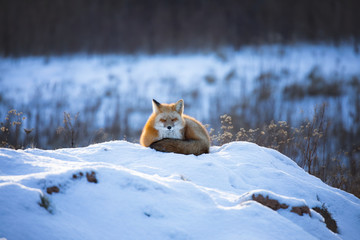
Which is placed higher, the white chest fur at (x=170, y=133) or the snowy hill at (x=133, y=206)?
the white chest fur at (x=170, y=133)

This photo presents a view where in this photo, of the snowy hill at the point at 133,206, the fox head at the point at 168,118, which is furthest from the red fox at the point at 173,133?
the snowy hill at the point at 133,206

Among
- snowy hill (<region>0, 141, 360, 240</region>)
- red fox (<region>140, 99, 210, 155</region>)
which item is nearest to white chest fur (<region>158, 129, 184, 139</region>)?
red fox (<region>140, 99, 210, 155</region>)

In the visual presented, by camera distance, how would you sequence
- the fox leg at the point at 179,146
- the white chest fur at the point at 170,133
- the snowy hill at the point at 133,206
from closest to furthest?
the snowy hill at the point at 133,206
the fox leg at the point at 179,146
the white chest fur at the point at 170,133

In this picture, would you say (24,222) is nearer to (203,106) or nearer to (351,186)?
(351,186)

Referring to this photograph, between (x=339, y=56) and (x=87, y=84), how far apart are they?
19.7 metres

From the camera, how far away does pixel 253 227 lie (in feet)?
8.87

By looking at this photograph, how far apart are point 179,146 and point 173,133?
1.58ft

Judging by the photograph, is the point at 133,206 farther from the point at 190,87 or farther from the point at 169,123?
the point at 190,87

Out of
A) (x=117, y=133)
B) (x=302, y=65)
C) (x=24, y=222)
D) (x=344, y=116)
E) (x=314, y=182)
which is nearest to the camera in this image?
(x=24, y=222)

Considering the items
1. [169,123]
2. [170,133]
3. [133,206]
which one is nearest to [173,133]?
[170,133]

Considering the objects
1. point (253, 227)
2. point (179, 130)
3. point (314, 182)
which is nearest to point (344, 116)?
point (314, 182)

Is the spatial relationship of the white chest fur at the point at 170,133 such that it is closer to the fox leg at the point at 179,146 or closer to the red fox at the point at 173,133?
the red fox at the point at 173,133

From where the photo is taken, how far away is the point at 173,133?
5.48m

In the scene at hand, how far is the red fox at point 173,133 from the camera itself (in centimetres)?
512
